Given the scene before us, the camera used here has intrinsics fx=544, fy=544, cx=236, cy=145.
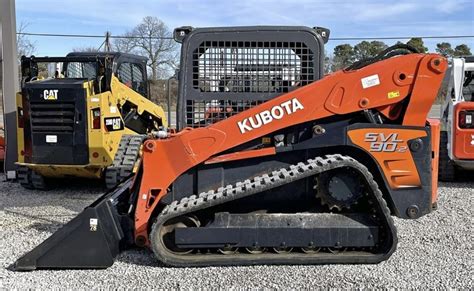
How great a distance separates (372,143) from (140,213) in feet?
6.76

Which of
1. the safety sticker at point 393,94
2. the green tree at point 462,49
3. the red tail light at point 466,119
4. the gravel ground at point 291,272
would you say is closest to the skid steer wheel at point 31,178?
the gravel ground at point 291,272

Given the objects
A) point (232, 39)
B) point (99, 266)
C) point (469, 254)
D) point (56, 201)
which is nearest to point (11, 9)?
point (56, 201)

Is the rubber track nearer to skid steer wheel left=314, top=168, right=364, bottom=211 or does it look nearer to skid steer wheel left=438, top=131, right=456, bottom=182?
skid steer wheel left=314, top=168, right=364, bottom=211

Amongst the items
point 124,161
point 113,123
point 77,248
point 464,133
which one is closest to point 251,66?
point 77,248

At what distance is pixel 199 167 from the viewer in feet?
15.6

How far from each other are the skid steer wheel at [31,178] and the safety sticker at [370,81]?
5676 mm

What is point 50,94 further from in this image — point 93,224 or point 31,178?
point 93,224

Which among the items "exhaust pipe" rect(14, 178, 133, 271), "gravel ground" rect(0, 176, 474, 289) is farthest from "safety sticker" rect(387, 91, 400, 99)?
"exhaust pipe" rect(14, 178, 133, 271)

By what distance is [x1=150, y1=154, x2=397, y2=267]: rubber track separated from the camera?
4445 mm

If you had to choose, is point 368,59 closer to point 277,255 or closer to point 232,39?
point 232,39

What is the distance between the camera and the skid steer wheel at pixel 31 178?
27.5ft

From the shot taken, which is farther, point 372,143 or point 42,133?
point 42,133

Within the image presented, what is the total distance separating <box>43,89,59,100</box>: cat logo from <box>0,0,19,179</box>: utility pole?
1.84m

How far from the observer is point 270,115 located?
4.62 meters
